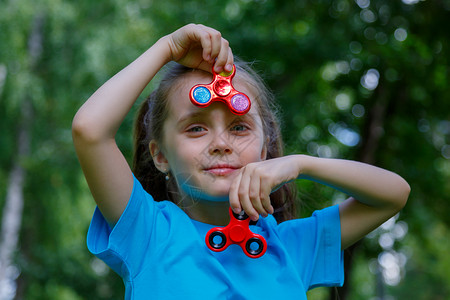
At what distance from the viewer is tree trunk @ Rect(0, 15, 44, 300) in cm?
949

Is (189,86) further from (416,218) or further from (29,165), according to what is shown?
(29,165)

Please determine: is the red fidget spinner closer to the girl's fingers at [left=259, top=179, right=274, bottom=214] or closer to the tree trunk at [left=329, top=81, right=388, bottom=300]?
the girl's fingers at [left=259, top=179, right=274, bottom=214]

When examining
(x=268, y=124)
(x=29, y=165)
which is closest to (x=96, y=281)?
(x=29, y=165)

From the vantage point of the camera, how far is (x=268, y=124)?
6.32 ft

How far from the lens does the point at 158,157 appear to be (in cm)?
177

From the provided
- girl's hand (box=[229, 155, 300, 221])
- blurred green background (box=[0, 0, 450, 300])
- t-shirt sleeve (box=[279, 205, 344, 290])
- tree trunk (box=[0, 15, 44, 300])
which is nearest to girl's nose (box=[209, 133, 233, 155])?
girl's hand (box=[229, 155, 300, 221])

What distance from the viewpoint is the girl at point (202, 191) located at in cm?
142

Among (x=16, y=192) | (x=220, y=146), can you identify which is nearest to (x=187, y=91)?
(x=220, y=146)

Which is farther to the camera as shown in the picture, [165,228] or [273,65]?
[273,65]

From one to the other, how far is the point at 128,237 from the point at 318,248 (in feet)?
2.02

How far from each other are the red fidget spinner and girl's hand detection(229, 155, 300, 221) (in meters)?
0.09

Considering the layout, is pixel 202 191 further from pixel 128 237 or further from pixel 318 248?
pixel 318 248

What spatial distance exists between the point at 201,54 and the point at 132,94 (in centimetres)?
30

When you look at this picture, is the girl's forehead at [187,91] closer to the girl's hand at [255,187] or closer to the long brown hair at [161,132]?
the long brown hair at [161,132]
